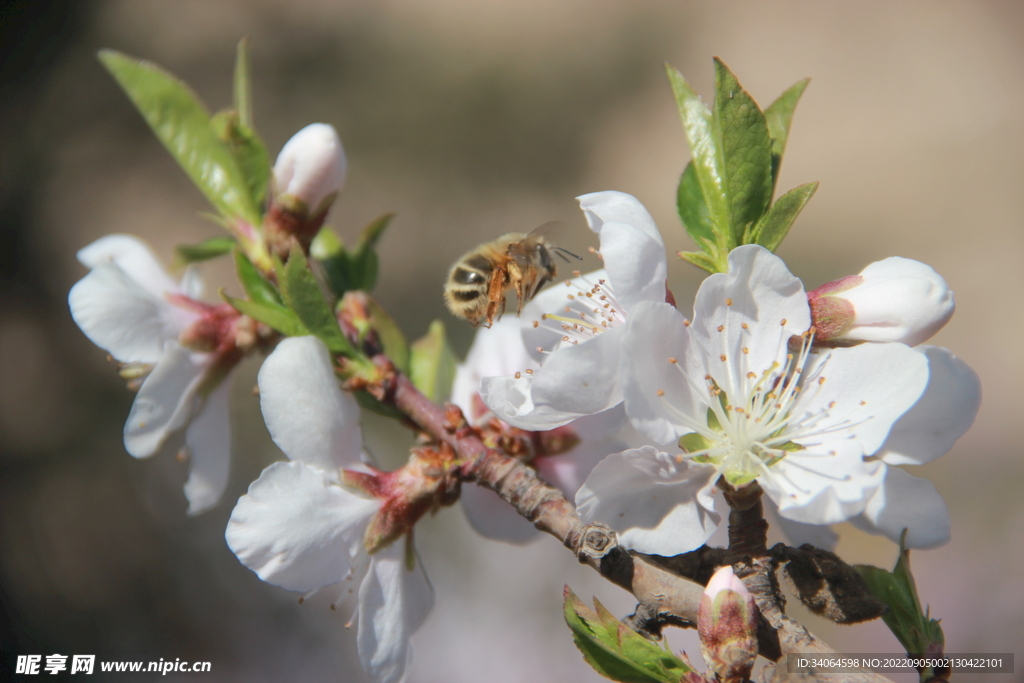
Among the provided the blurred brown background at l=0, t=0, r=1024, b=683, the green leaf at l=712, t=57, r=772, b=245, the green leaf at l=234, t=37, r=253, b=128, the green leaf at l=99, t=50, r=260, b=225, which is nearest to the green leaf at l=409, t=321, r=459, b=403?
the green leaf at l=99, t=50, r=260, b=225

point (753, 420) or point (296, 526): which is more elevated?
point (753, 420)

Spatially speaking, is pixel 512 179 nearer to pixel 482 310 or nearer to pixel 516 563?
pixel 516 563

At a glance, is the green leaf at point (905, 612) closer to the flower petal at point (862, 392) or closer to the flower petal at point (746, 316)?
the flower petal at point (862, 392)

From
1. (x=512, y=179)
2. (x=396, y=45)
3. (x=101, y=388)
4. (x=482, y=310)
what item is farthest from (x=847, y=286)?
(x=396, y=45)

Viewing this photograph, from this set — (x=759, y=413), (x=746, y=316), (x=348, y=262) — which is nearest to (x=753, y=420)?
(x=759, y=413)

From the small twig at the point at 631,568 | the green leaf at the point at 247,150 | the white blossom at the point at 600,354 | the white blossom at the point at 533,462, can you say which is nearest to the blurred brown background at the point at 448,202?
the white blossom at the point at 533,462

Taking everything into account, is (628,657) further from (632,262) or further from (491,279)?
(491,279)
